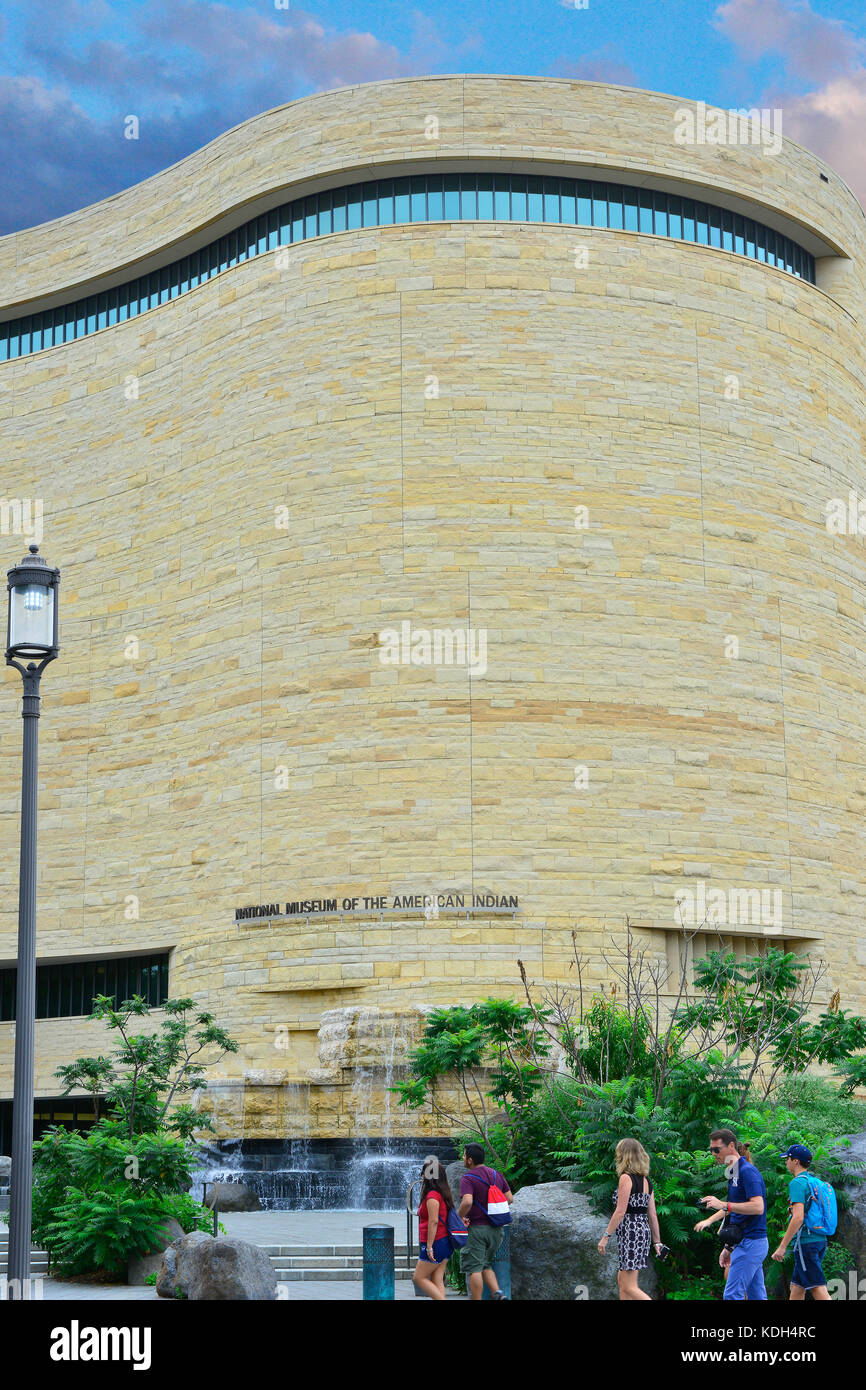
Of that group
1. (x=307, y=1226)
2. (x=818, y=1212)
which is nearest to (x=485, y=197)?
(x=307, y=1226)

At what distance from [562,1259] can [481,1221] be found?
1565 millimetres

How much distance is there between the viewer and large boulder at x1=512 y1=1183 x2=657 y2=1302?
46.3 ft

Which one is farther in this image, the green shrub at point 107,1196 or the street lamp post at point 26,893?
the green shrub at point 107,1196

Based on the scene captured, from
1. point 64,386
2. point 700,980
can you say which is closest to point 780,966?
point 700,980

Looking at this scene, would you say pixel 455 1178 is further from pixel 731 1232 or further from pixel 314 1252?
pixel 731 1232

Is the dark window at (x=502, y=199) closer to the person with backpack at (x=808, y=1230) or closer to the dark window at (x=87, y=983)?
the dark window at (x=87, y=983)

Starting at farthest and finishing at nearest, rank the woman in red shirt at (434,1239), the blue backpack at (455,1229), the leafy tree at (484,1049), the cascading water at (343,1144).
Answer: the cascading water at (343,1144) < the leafy tree at (484,1049) < the blue backpack at (455,1229) < the woman in red shirt at (434,1239)

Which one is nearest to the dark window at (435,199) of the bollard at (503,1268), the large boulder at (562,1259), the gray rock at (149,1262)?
the gray rock at (149,1262)

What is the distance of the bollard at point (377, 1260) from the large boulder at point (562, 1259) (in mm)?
1517

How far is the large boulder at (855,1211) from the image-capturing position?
1421cm

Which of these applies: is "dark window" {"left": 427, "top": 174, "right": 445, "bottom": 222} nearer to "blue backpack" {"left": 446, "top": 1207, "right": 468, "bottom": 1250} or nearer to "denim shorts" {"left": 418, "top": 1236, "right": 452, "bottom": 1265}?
"blue backpack" {"left": 446, "top": 1207, "right": 468, "bottom": 1250}

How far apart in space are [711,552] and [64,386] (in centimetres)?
1702

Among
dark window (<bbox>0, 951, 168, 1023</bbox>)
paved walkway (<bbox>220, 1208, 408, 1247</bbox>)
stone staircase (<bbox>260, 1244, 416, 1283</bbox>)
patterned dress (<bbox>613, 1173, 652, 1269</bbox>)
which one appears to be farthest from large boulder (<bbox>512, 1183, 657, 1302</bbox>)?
dark window (<bbox>0, 951, 168, 1023</bbox>)

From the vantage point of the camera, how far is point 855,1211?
47.4 feet
